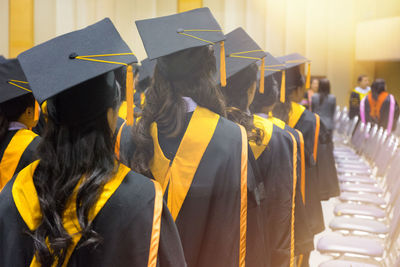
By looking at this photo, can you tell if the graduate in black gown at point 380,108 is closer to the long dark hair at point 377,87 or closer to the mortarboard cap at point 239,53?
the long dark hair at point 377,87

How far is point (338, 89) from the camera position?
46.6ft

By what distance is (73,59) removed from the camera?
1.28 m

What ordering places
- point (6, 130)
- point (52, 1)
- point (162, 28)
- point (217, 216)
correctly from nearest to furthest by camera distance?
point (217, 216) < point (162, 28) < point (6, 130) < point (52, 1)

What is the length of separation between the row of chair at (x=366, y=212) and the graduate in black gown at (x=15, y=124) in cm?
167

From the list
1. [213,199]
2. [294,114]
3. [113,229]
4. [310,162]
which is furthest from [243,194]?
[294,114]

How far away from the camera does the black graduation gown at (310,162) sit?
3.70m

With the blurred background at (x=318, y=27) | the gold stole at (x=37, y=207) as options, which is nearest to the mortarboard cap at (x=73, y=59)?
the gold stole at (x=37, y=207)

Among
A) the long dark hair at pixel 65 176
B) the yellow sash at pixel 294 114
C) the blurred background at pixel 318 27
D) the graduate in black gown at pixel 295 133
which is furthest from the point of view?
the blurred background at pixel 318 27

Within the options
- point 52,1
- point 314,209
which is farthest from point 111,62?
point 52,1

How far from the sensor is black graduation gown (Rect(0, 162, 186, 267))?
1190mm

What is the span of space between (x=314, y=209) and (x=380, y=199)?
2.67 ft

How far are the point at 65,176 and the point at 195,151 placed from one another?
2.35ft

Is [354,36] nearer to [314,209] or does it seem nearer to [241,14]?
[241,14]

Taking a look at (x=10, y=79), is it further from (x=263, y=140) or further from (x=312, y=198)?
(x=312, y=198)
